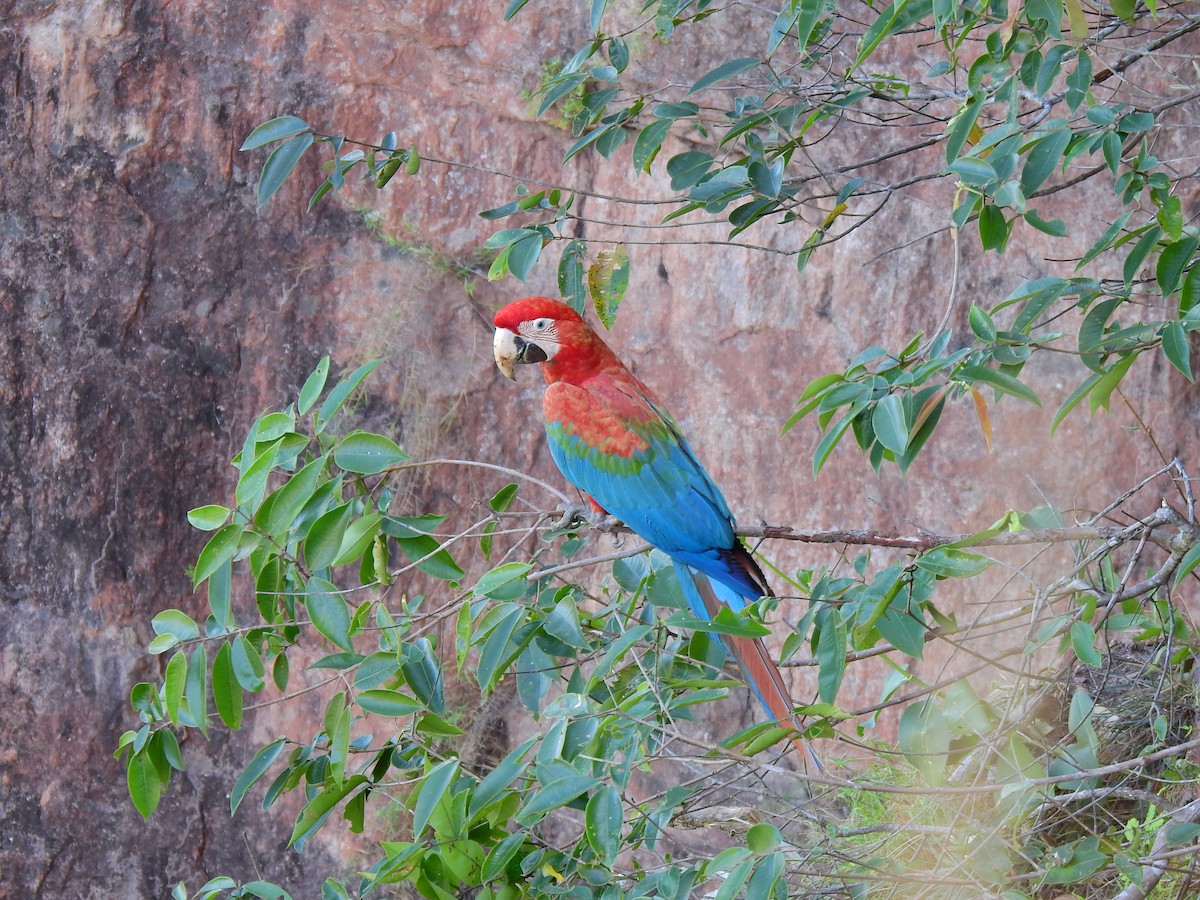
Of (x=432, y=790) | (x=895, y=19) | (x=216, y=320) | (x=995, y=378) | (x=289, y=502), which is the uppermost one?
(x=895, y=19)

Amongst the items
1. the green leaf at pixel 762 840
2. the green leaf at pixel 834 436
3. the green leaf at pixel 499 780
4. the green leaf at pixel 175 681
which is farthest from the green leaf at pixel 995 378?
the green leaf at pixel 175 681

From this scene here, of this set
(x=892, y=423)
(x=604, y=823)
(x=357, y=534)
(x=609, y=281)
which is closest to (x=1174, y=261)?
(x=892, y=423)

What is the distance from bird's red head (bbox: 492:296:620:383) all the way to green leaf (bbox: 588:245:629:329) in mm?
285

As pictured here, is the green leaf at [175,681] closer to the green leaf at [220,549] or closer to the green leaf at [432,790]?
the green leaf at [220,549]

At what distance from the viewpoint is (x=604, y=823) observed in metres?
1.04

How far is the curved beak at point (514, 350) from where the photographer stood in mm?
2133

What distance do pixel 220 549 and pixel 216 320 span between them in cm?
213

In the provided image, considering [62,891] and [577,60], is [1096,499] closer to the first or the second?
[577,60]

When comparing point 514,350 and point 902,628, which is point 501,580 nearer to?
point 902,628

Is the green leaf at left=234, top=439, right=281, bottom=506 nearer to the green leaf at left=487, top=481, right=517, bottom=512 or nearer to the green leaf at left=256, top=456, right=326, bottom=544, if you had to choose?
the green leaf at left=256, top=456, right=326, bottom=544

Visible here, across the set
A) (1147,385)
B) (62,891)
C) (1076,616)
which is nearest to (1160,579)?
(1076,616)

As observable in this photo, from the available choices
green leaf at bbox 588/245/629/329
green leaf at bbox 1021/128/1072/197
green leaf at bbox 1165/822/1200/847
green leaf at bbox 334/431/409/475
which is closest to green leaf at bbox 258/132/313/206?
green leaf at bbox 334/431/409/475

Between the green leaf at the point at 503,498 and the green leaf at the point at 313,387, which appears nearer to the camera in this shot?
the green leaf at the point at 313,387

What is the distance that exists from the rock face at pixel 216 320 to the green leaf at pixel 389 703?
1883 mm
